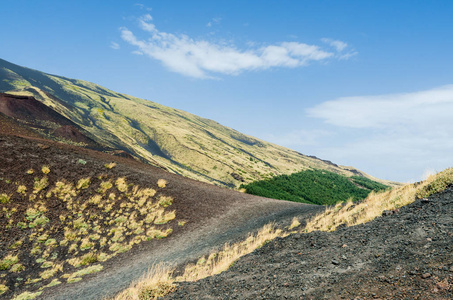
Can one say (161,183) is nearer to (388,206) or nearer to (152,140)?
(388,206)

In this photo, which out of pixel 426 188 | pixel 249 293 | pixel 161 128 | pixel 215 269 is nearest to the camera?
pixel 249 293

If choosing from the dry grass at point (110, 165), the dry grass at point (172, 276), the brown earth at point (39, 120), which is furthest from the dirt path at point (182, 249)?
the brown earth at point (39, 120)

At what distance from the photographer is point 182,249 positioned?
17344mm

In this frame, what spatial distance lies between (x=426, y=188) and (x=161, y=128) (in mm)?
84675

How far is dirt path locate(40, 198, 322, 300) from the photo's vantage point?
13.0 metres

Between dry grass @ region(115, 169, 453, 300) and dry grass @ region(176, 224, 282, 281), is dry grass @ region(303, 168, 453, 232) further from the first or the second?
dry grass @ region(176, 224, 282, 281)

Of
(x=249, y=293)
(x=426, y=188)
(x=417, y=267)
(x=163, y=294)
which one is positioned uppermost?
(x=426, y=188)

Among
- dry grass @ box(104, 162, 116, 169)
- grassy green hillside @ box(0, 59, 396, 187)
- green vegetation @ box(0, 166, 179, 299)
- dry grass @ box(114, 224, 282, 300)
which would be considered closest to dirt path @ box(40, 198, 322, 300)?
green vegetation @ box(0, 166, 179, 299)

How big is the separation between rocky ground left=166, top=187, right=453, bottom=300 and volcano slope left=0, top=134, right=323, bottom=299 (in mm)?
5945

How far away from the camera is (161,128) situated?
298ft

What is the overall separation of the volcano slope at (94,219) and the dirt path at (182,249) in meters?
0.07

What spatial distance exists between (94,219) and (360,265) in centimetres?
1928

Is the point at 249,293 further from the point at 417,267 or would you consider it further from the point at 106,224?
the point at 106,224

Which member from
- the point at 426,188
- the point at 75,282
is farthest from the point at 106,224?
the point at 426,188
